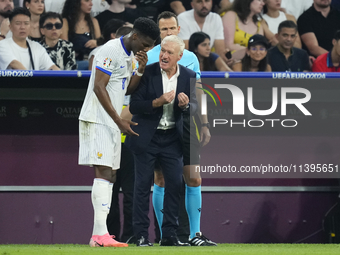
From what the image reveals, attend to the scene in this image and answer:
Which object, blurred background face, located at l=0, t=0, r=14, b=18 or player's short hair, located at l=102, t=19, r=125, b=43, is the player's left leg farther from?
blurred background face, located at l=0, t=0, r=14, b=18

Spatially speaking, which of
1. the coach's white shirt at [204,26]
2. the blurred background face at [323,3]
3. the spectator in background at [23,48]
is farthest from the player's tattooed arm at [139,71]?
the blurred background face at [323,3]

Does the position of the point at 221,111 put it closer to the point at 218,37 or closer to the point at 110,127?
the point at 218,37

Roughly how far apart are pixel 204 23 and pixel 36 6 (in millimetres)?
1976

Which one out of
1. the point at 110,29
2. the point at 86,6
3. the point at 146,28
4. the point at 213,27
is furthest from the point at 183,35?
the point at 146,28

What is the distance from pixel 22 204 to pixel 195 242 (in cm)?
251

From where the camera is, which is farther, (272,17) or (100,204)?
(272,17)

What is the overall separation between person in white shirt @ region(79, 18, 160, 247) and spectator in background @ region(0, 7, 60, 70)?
175 cm

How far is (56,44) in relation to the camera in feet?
20.6

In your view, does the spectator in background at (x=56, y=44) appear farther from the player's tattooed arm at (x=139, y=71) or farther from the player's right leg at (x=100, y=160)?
the player's right leg at (x=100, y=160)

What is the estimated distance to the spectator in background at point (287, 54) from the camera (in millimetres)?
6613

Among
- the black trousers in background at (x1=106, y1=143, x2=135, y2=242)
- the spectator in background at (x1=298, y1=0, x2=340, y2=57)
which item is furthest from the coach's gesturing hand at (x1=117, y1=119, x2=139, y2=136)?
the spectator in background at (x1=298, y1=0, x2=340, y2=57)

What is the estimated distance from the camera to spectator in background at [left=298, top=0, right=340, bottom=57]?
23.0 feet

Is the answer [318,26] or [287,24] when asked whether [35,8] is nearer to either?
[287,24]

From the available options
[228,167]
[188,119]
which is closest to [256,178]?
[228,167]
